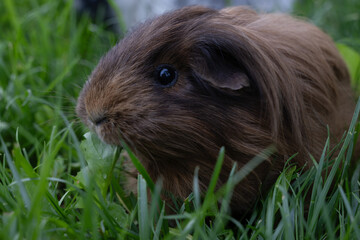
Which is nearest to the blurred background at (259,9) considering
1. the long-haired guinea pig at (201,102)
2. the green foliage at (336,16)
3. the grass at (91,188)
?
the green foliage at (336,16)

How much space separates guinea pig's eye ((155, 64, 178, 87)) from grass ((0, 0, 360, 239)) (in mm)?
356

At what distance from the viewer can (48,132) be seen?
8.82 ft

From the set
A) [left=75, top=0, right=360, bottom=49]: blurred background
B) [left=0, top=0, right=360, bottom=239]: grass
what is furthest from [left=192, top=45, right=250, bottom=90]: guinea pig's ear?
[left=75, top=0, right=360, bottom=49]: blurred background

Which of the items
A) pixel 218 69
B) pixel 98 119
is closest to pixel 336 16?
pixel 218 69

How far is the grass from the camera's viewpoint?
1.58 metres

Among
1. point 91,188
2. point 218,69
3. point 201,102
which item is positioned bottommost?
point 91,188

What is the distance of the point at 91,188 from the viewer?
1457 mm

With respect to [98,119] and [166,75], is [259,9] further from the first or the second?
[98,119]

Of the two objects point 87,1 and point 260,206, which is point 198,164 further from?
point 87,1

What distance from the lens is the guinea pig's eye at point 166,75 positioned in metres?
1.97

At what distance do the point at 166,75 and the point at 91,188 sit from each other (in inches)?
26.6

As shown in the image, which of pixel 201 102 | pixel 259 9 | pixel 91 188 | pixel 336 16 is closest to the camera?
pixel 91 188

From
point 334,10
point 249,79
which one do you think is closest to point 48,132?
point 249,79

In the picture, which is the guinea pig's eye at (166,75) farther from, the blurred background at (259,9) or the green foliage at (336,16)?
the green foliage at (336,16)
